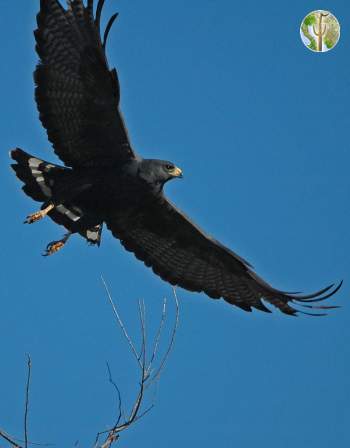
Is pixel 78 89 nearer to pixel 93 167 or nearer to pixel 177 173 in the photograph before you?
pixel 93 167

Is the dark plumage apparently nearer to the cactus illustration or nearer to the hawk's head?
the hawk's head

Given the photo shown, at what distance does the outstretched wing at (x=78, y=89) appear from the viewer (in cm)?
973

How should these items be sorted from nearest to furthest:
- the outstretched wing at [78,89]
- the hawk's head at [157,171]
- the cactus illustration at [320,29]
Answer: the outstretched wing at [78,89], the hawk's head at [157,171], the cactus illustration at [320,29]

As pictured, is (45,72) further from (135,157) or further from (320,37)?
(320,37)

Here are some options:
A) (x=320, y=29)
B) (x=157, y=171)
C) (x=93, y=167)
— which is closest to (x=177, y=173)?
(x=157, y=171)

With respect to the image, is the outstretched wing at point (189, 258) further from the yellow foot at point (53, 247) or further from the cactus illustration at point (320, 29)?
the cactus illustration at point (320, 29)

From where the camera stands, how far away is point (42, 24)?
977 cm

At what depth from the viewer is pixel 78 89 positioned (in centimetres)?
995

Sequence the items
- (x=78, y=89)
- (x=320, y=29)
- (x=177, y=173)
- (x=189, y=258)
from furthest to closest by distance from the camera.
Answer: (x=320, y=29) < (x=189, y=258) < (x=177, y=173) < (x=78, y=89)

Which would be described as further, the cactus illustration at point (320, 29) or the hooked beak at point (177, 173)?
the cactus illustration at point (320, 29)

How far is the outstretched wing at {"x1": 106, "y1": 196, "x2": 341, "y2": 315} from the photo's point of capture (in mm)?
10945

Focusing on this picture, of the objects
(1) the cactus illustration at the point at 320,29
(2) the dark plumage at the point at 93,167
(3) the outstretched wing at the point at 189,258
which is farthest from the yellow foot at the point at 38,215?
(1) the cactus illustration at the point at 320,29

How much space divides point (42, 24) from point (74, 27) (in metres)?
0.32

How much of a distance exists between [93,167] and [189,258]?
184 centimetres
